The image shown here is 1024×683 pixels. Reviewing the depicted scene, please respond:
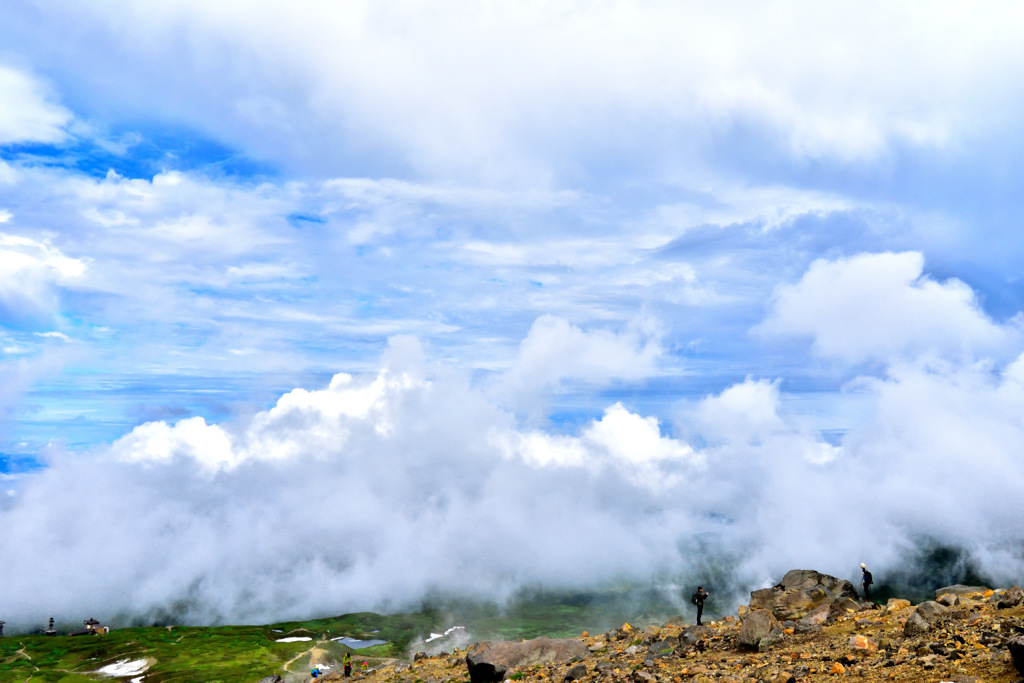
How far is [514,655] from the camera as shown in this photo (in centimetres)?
3931

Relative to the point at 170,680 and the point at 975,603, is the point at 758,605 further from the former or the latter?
the point at 170,680

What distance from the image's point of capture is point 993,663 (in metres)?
21.8

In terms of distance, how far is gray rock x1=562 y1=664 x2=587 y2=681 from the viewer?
103 ft

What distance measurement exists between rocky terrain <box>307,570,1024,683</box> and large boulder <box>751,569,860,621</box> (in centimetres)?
48

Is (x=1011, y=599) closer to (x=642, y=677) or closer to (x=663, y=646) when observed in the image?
(x=663, y=646)

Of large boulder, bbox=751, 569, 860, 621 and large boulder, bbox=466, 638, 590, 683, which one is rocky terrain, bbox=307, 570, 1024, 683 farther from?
large boulder, bbox=751, 569, 860, 621

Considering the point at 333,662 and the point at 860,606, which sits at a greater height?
the point at 860,606

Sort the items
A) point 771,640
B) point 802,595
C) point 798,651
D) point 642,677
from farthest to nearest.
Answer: point 802,595 < point 771,640 < point 798,651 < point 642,677

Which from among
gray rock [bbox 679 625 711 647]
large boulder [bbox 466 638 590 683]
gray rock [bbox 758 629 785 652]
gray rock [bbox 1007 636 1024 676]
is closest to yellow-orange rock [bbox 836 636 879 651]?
gray rock [bbox 758 629 785 652]

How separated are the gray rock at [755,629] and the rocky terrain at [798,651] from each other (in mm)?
52

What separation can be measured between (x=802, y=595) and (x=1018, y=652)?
35297 millimetres

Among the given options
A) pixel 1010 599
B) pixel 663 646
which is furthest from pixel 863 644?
pixel 663 646

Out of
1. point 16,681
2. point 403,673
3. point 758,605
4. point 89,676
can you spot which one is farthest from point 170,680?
point 758,605

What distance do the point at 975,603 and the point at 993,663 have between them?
60.0 ft
